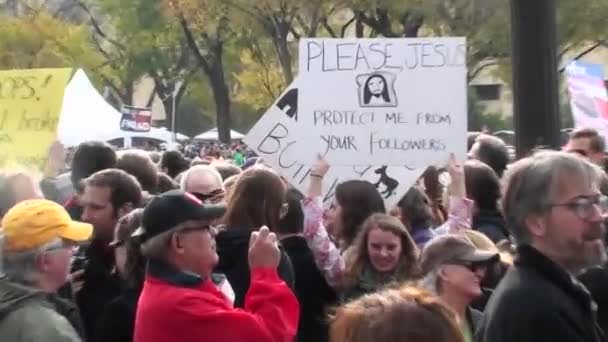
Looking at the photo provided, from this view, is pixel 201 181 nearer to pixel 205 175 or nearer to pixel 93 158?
pixel 205 175

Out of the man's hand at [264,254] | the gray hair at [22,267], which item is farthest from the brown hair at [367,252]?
the gray hair at [22,267]

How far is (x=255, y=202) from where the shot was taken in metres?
5.55

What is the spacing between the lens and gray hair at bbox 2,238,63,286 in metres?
4.39

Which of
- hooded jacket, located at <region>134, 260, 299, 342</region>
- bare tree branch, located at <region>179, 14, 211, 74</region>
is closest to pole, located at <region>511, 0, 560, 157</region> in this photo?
hooded jacket, located at <region>134, 260, 299, 342</region>

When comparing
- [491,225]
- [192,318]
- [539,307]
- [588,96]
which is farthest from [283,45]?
[539,307]

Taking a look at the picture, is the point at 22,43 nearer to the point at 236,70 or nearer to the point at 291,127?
the point at 236,70

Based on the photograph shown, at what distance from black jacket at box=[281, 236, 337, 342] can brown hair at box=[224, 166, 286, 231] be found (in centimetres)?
22

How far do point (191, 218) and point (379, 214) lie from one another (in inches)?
64.6

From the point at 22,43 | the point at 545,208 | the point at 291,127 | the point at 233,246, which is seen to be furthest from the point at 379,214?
the point at 22,43

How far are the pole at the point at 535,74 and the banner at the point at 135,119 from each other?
2738 cm

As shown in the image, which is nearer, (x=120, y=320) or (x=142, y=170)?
(x=120, y=320)

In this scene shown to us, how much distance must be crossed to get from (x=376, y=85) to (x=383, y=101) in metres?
0.11

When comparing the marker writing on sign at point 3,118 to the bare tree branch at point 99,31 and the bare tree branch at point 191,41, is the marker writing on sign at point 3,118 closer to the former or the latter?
the bare tree branch at point 191,41

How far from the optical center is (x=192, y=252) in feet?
14.1
